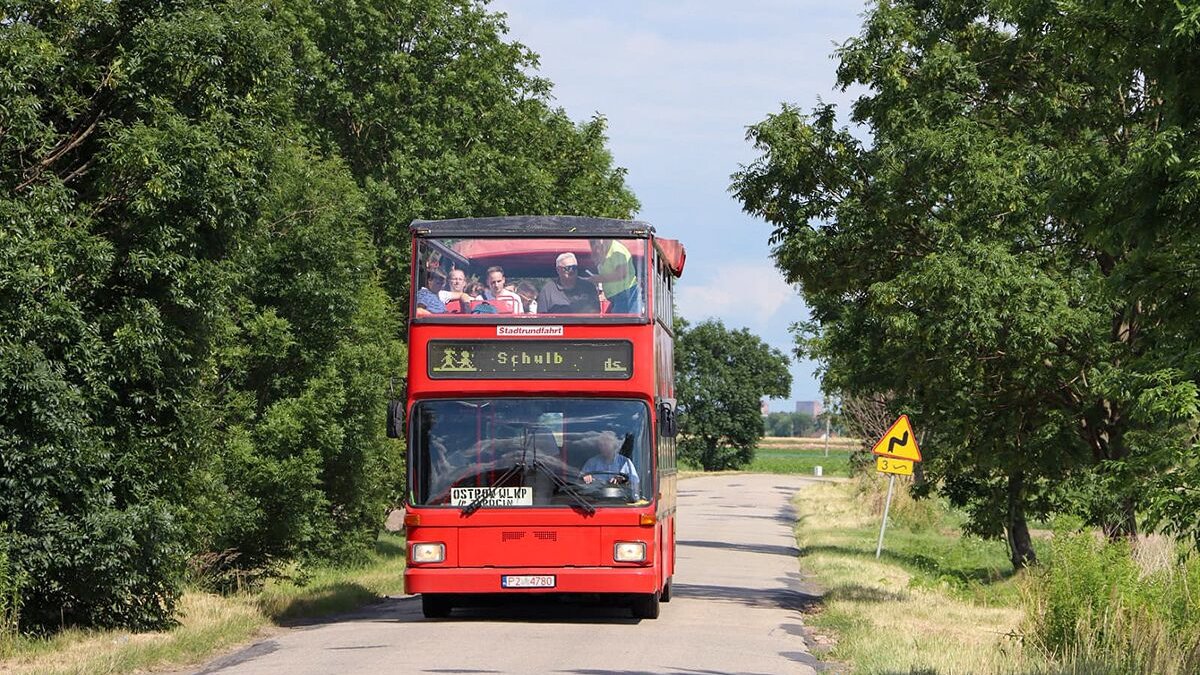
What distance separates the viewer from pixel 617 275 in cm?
1734

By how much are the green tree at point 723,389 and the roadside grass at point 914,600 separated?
288 ft

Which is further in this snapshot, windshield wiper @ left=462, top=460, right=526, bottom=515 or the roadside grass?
windshield wiper @ left=462, top=460, right=526, bottom=515

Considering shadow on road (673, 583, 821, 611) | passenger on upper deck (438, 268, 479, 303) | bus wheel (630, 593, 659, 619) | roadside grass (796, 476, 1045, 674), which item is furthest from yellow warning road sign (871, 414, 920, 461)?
passenger on upper deck (438, 268, 479, 303)

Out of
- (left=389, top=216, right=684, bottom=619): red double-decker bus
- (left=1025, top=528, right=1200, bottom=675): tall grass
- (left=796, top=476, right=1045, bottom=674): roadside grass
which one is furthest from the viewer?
(left=389, top=216, right=684, bottom=619): red double-decker bus

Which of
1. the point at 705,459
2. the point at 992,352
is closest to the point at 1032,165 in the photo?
the point at 992,352

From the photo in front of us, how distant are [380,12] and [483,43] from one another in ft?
8.99

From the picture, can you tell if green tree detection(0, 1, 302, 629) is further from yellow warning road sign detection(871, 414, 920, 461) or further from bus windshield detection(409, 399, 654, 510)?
yellow warning road sign detection(871, 414, 920, 461)

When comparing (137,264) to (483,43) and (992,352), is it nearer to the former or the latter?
(992,352)

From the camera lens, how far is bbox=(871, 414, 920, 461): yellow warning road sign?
27.7 metres

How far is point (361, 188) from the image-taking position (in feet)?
124

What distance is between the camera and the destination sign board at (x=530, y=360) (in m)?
17.2

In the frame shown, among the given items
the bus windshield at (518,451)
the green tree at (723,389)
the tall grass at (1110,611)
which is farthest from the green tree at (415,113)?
the green tree at (723,389)

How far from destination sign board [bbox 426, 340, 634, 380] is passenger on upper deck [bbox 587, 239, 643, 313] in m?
0.41

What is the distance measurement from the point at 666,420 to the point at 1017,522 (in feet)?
39.8
